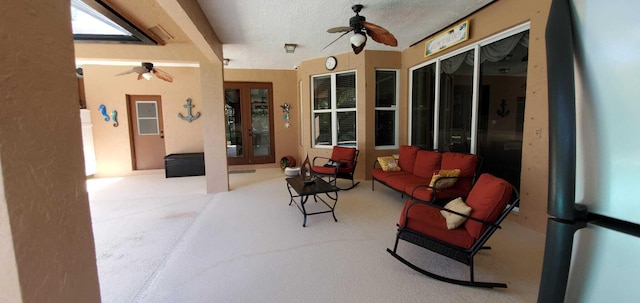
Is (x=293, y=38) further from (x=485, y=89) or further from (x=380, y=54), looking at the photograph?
(x=485, y=89)

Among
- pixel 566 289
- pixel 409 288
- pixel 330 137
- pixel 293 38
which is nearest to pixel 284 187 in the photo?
pixel 330 137

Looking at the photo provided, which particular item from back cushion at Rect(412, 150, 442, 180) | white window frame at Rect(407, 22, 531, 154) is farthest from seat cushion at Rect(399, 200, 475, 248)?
white window frame at Rect(407, 22, 531, 154)

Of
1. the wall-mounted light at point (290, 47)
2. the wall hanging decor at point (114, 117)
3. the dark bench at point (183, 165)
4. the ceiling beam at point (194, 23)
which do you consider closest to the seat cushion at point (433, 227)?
the ceiling beam at point (194, 23)

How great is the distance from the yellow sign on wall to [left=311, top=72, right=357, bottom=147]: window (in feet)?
5.03

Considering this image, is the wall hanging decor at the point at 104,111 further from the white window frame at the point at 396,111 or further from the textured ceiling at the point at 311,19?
the white window frame at the point at 396,111

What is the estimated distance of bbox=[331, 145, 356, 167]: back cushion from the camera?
4.79m

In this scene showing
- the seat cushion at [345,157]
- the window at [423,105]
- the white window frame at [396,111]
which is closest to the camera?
the window at [423,105]

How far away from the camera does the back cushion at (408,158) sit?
421cm

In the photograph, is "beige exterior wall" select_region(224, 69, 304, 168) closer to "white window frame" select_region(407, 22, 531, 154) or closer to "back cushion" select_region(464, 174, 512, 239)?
"white window frame" select_region(407, 22, 531, 154)

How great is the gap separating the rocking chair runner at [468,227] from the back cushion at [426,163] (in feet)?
4.94

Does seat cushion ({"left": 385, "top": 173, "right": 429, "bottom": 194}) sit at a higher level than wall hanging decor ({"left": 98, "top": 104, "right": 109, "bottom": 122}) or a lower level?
Result: lower

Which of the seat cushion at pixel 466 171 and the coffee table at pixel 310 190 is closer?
the coffee table at pixel 310 190

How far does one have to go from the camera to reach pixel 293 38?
4.27 m

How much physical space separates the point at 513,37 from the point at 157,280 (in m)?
4.58
